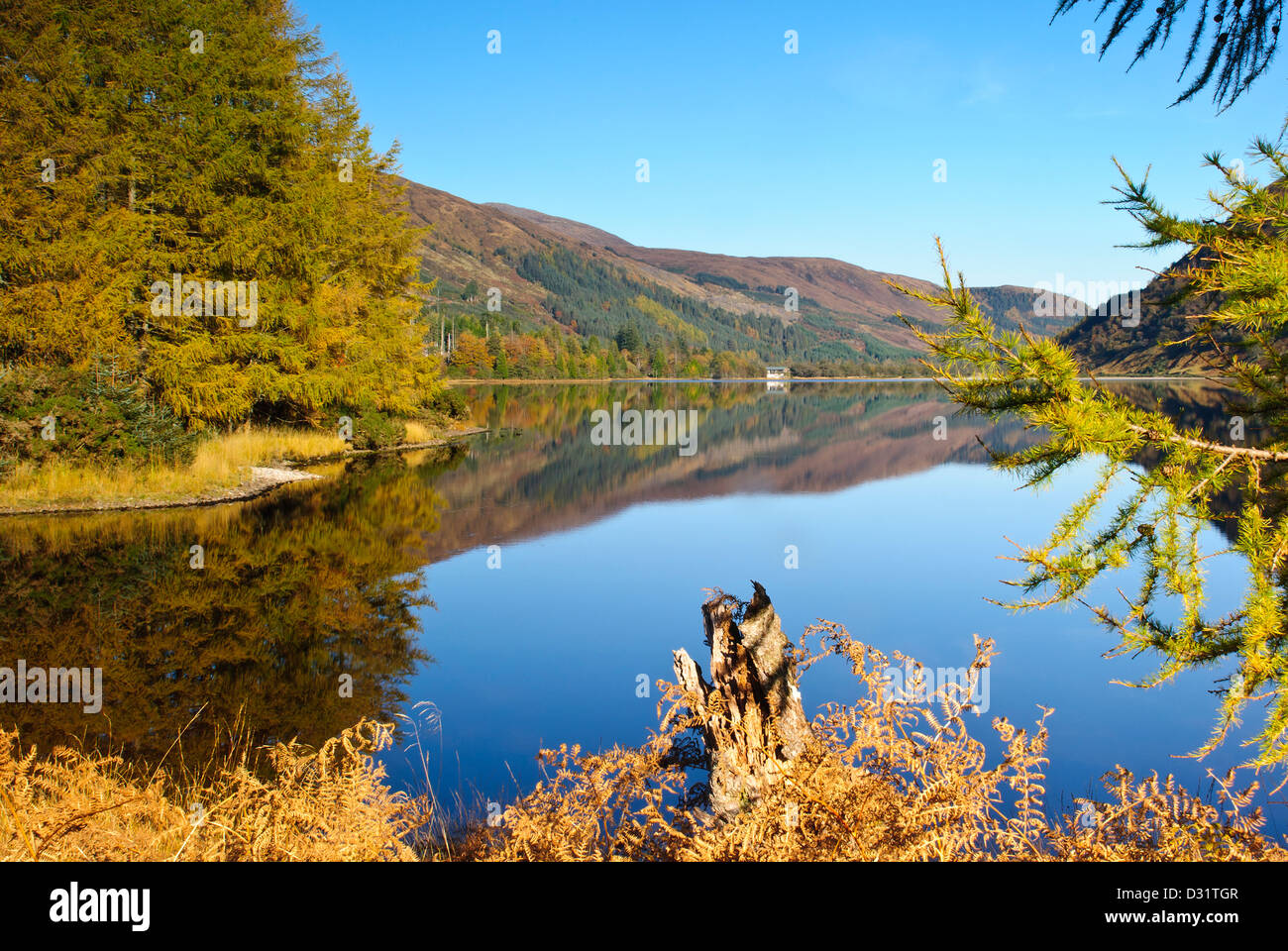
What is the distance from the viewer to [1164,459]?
271 centimetres

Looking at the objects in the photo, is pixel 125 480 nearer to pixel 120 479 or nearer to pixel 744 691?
pixel 120 479

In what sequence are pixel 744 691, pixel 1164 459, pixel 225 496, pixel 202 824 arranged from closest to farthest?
pixel 1164 459, pixel 202 824, pixel 744 691, pixel 225 496

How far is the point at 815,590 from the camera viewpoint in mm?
10797

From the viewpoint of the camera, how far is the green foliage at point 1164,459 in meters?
2.50

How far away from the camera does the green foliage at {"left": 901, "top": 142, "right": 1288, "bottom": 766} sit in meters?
2.50

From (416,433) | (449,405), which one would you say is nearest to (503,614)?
(416,433)

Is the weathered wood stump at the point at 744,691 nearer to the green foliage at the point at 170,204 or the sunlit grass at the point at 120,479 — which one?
the sunlit grass at the point at 120,479

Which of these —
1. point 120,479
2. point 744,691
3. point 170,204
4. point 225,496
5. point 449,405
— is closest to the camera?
point 744,691

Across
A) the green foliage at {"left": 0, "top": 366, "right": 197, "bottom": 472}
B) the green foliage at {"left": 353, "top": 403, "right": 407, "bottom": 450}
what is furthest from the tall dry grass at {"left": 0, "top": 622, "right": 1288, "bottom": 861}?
the green foliage at {"left": 353, "top": 403, "right": 407, "bottom": 450}

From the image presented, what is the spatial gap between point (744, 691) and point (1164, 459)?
325 cm

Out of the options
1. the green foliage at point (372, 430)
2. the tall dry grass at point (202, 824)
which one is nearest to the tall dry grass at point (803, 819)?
the tall dry grass at point (202, 824)

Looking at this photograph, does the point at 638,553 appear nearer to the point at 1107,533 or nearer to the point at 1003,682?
the point at 1003,682

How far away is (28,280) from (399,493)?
813 cm

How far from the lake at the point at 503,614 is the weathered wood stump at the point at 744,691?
147cm
